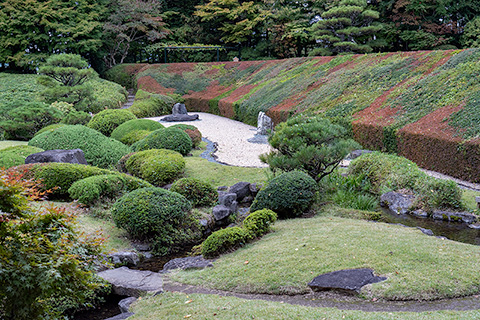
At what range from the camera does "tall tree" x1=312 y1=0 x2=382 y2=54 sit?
22.2 metres

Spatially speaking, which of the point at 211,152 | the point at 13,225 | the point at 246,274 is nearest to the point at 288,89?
the point at 211,152

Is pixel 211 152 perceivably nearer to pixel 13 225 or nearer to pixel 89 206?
pixel 89 206

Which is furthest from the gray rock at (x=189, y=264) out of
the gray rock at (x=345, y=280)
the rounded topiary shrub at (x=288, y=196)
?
the rounded topiary shrub at (x=288, y=196)

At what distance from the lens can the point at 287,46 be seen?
30.6 m

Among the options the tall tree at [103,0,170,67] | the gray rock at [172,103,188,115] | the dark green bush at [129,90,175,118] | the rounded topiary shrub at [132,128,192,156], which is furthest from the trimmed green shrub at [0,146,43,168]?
the tall tree at [103,0,170,67]

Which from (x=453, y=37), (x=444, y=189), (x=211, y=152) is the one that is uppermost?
(x=453, y=37)

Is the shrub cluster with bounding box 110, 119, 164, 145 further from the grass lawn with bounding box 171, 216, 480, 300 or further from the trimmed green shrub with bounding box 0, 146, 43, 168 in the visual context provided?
the grass lawn with bounding box 171, 216, 480, 300

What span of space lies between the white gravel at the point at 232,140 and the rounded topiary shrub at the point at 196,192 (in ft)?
8.41

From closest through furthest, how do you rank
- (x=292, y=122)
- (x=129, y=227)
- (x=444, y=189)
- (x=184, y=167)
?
(x=129, y=227) < (x=444, y=189) < (x=292, y=122) < (x=184, y=167)

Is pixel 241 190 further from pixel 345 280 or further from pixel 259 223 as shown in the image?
pixel 345 280

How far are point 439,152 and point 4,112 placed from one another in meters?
16.3

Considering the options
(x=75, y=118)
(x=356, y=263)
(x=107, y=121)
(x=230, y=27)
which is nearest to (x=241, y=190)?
(x=356, y=263)

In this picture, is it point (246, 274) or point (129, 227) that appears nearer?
point (246, 274)

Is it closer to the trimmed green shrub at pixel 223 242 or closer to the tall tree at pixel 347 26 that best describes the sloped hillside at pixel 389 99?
the tall tree at pixel 347 26
